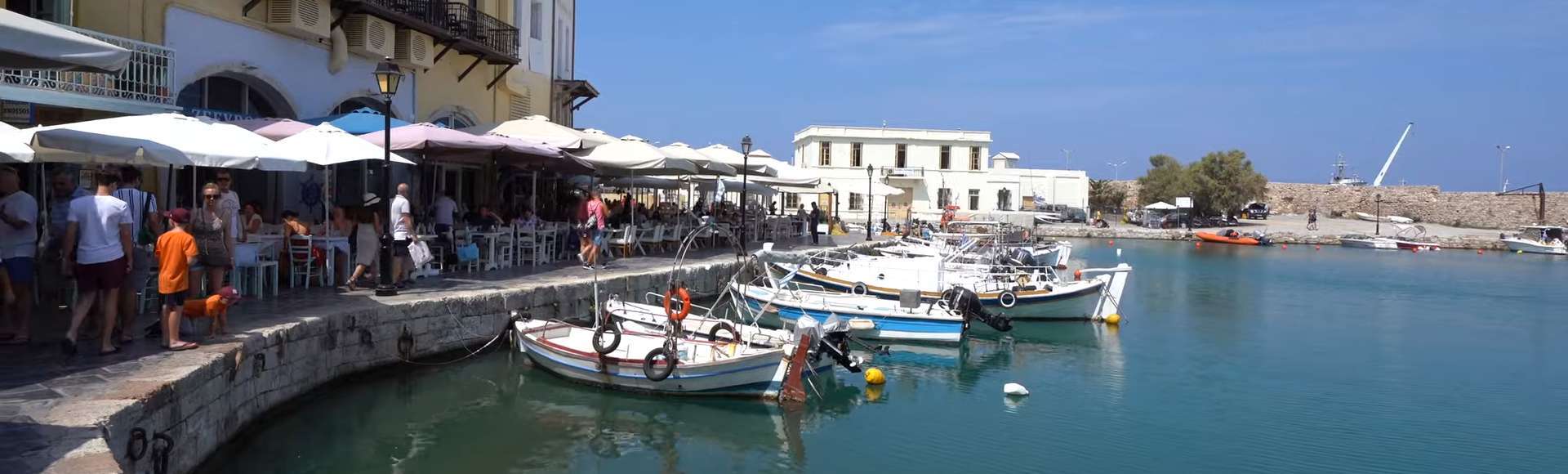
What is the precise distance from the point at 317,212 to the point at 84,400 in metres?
12.7

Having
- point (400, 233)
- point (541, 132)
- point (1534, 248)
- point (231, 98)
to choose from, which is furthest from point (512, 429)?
point (1534, 248)

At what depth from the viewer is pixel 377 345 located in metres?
11.9

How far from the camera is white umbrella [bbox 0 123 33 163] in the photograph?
8.79 metres

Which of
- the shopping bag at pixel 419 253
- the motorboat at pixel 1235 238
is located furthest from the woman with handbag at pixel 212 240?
the motorboat at pixel 1235 238

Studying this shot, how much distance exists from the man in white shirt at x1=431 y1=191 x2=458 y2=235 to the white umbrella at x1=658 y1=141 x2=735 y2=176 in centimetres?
654

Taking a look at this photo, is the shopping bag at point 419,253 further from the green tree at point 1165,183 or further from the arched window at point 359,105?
the green tree at point 1165,183

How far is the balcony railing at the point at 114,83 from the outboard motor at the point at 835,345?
27.3 ft

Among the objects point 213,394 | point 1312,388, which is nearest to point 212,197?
point 213,394

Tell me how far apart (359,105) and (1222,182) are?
62.5 metres

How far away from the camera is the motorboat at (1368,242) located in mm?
57188

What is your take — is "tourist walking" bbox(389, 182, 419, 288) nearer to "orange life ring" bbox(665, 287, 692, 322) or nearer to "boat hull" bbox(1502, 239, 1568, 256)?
"orange life ring" bbox(665, 287, 692, 322)

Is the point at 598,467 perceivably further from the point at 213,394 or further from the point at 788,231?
the point at 788,231

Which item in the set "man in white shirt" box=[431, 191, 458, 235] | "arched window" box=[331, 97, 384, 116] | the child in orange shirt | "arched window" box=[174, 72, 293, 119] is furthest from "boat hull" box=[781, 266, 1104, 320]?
the child in orange shirt

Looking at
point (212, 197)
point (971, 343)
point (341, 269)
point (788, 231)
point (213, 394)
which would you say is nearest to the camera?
point (213, 394)
